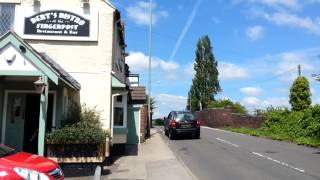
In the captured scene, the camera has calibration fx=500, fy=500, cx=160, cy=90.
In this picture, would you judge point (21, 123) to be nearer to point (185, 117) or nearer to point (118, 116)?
point (118, 116)

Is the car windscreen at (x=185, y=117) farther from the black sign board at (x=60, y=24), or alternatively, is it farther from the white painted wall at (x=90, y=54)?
the black sign board at (x=60, y=24)

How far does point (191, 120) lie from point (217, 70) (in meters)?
49.5

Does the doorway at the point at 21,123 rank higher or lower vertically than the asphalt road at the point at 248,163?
higher

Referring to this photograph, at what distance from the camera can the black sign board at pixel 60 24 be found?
1855 centimetres

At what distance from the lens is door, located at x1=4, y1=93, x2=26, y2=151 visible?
17.1 meters

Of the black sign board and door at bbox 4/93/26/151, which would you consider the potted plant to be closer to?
door at bbox 4/93/26/151

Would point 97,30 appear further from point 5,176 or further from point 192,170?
point 5,176

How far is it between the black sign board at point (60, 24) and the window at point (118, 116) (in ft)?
11.3

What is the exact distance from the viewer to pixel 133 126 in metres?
26.1

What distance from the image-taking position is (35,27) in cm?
A: 1864

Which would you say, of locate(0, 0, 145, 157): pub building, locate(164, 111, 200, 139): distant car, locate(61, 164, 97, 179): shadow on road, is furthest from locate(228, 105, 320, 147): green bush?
locate(61, 164, 97, 179): shadow on road

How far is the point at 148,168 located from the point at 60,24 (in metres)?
6.40

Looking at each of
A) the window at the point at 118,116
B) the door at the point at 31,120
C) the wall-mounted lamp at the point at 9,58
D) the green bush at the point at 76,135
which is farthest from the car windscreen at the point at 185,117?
the wall-mounted lamp at the point at 9,58

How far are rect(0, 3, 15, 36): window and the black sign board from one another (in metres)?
0.61
